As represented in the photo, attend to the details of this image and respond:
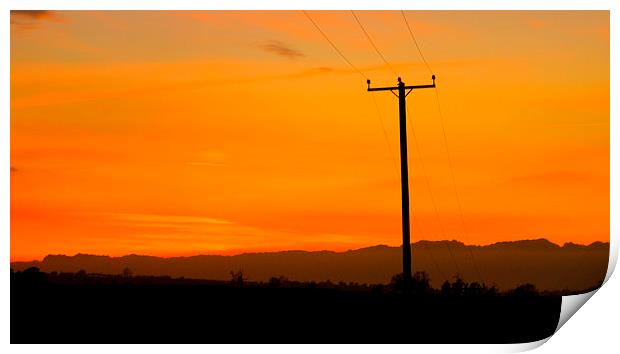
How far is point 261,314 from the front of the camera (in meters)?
4.74

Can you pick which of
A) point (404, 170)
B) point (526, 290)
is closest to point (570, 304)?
point (526, 290)

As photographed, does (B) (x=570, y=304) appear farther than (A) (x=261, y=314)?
No

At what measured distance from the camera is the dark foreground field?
14.1 ft

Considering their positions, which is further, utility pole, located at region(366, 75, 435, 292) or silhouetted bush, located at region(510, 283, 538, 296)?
utility pole, located at region(366, 75, 435, 292)

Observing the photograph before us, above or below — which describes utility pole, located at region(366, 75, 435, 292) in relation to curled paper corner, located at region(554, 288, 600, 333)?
above

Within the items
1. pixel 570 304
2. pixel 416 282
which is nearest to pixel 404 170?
pixel 416 282

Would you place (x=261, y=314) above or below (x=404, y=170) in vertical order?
below

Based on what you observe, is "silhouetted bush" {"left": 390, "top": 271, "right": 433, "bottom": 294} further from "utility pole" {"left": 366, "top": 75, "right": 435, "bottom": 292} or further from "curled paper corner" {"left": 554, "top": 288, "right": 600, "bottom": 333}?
"curled paper corner" {"left": 554, "top": 288, "right": 600, "bottom": 333}

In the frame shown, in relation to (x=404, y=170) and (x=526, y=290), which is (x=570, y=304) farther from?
(x=404, y=170)

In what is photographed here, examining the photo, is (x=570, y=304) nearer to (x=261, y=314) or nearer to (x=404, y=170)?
(x=261, y=314)

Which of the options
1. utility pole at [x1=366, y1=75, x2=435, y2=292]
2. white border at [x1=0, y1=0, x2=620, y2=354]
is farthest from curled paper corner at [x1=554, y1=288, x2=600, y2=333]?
utility pole at [x1=366, y1=75, x2=435, y2=292]
